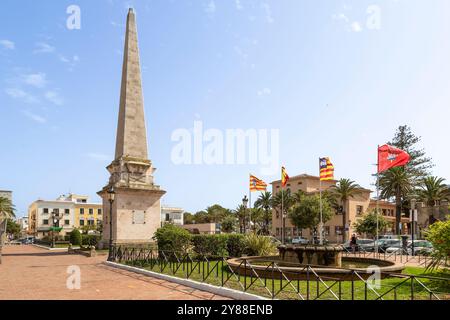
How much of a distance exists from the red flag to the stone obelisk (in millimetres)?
16663

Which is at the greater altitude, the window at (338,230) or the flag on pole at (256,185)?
the flag on pole at (256,185)

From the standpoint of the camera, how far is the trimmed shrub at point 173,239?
21.3 meters

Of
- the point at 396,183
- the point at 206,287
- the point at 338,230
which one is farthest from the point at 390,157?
the point at 338,230

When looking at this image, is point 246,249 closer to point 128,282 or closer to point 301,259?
point 301,259

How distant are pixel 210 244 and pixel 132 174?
9792 millimetres

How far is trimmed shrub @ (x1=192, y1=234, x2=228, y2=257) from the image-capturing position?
2317 centimetres

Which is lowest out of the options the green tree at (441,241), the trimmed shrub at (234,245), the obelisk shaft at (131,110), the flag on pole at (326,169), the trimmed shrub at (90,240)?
the trimmed shrub at (90,240)

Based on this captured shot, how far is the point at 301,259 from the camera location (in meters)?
16.2

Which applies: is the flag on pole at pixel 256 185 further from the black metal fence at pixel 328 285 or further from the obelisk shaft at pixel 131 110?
the black metal fence at pixel 328 285

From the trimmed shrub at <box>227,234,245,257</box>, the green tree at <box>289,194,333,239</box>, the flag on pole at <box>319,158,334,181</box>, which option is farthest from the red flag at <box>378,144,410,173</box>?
the green tree at <box>289,194,333,239</box>

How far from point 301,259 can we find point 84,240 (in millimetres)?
26588

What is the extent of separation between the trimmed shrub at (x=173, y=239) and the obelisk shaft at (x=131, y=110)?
9668 mm

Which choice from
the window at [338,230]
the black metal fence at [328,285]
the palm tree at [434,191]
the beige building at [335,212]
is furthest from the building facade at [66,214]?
Result: the black metal fence at [328,285]
